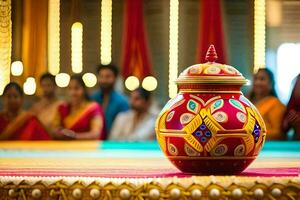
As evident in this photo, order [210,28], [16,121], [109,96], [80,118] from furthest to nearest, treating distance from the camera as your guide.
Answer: [210,28]
[109,96]
[16,121]
[80,118]

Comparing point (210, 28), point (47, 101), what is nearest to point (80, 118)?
point (47, 101)

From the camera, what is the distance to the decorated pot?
1556 mm

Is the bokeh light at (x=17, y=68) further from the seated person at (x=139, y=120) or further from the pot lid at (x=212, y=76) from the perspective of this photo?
the pot lid at (x=212, y=76)

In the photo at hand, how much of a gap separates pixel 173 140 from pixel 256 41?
400cm

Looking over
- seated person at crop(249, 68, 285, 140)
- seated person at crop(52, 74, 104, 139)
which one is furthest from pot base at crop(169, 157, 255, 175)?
seated person at crop(52, 74, 104, 139)

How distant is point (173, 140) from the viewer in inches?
62.8

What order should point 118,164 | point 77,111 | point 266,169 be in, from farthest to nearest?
point 77,111 < point 118,164 < point 266,169

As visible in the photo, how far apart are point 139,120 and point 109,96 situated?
422 millimetres

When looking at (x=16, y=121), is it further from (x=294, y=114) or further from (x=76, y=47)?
(x=294, y=114)

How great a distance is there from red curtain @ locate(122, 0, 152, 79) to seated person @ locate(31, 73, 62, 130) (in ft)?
1.79

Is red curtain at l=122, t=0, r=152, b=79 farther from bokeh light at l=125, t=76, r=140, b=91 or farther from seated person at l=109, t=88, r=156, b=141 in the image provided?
seated person at l=109, t=88, r=156, b=141

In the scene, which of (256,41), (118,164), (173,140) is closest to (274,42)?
(256,41)

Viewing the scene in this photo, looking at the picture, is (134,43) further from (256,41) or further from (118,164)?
(118,164)

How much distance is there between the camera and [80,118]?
4812 millimetres
